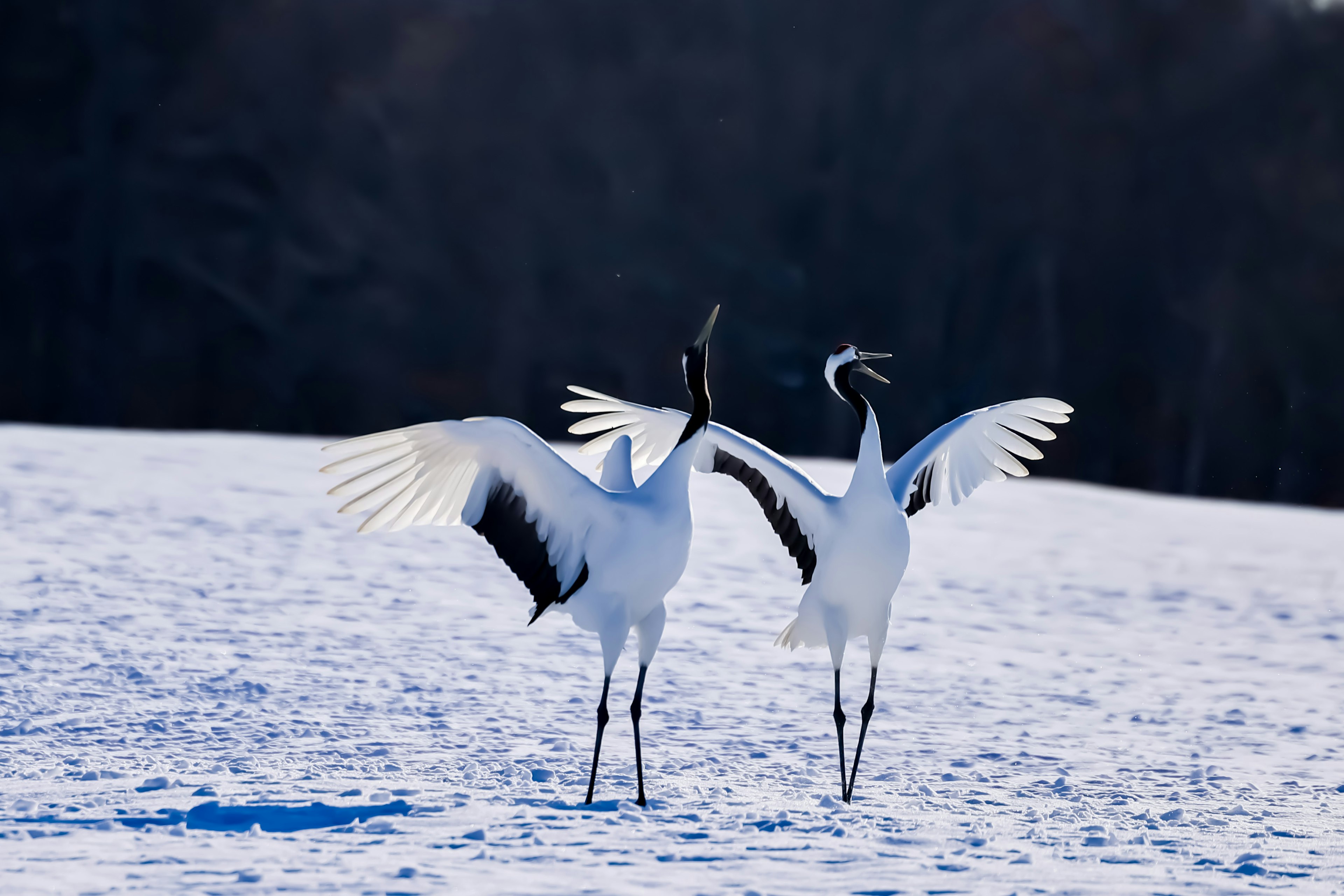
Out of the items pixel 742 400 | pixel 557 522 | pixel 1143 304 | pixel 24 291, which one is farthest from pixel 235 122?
pixel 557 522

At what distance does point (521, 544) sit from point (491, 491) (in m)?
0.18

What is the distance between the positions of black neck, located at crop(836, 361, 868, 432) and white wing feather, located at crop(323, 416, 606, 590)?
0.90m

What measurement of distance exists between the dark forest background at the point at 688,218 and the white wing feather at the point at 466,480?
15068 millimetres

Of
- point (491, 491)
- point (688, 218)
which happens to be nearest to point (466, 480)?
point (491, 491)

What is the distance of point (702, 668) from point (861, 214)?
→ 15012mm

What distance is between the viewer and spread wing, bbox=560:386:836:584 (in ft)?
13.8

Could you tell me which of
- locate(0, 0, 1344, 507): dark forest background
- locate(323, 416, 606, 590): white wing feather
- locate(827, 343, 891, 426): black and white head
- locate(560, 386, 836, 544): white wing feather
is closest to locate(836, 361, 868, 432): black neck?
locate(827, 343, 891, 426): black and white head

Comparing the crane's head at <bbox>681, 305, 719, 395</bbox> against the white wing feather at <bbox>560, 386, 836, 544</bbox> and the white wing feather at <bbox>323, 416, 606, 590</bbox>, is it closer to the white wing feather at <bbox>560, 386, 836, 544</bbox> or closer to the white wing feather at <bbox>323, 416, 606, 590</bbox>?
the white wing feather at <bbox>560, 386, 836, 544</bbox>

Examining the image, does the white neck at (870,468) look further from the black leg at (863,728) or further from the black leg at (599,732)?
the black leg at (599,732)

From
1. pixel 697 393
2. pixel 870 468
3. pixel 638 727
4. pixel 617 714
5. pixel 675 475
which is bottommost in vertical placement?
pixel 617 714

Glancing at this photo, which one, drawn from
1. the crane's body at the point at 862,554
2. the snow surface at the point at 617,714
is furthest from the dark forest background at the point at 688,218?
the crane's body at the point at 862,554

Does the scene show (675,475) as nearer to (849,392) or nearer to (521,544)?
(521,544)

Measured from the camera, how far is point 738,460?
4.54 meters

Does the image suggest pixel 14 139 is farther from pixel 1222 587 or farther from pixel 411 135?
pixel 1222 587
